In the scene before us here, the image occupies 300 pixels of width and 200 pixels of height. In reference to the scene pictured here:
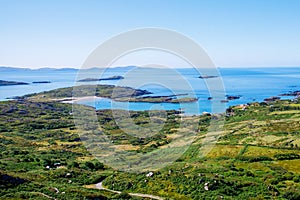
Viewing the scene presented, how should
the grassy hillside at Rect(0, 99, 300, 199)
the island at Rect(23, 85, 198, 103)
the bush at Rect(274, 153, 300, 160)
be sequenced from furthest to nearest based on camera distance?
1. the island at Rect(23, 85, 198, 103)
2. the bush at Rect(274, 153, 300, 160)
3. the grassy hillside at Rect(0, 99, 300, 199)

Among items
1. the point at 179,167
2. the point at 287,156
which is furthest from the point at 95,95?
the point at 287,156

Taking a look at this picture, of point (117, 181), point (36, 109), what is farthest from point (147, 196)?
point (36, 109)

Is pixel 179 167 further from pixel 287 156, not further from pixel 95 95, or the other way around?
pixel 95 95

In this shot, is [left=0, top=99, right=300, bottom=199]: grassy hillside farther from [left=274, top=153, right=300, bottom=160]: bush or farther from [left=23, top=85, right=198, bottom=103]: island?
[left=23, top=85, right=198, bottom=103]: island

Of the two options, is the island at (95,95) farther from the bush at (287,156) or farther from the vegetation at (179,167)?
the bush at (287,156)

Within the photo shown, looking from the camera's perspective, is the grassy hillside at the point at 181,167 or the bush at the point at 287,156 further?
the bush at the point at 287,156

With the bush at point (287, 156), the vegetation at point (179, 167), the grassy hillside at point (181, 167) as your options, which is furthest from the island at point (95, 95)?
the bush at point (287, 156)

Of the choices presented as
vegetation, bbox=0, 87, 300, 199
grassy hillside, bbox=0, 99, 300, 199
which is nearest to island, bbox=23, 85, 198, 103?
grassy hillside, bbox=0, 99, 300, 199

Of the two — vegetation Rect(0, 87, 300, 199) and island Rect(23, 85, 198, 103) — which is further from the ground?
island Rect(23, 85, 198, 103)
